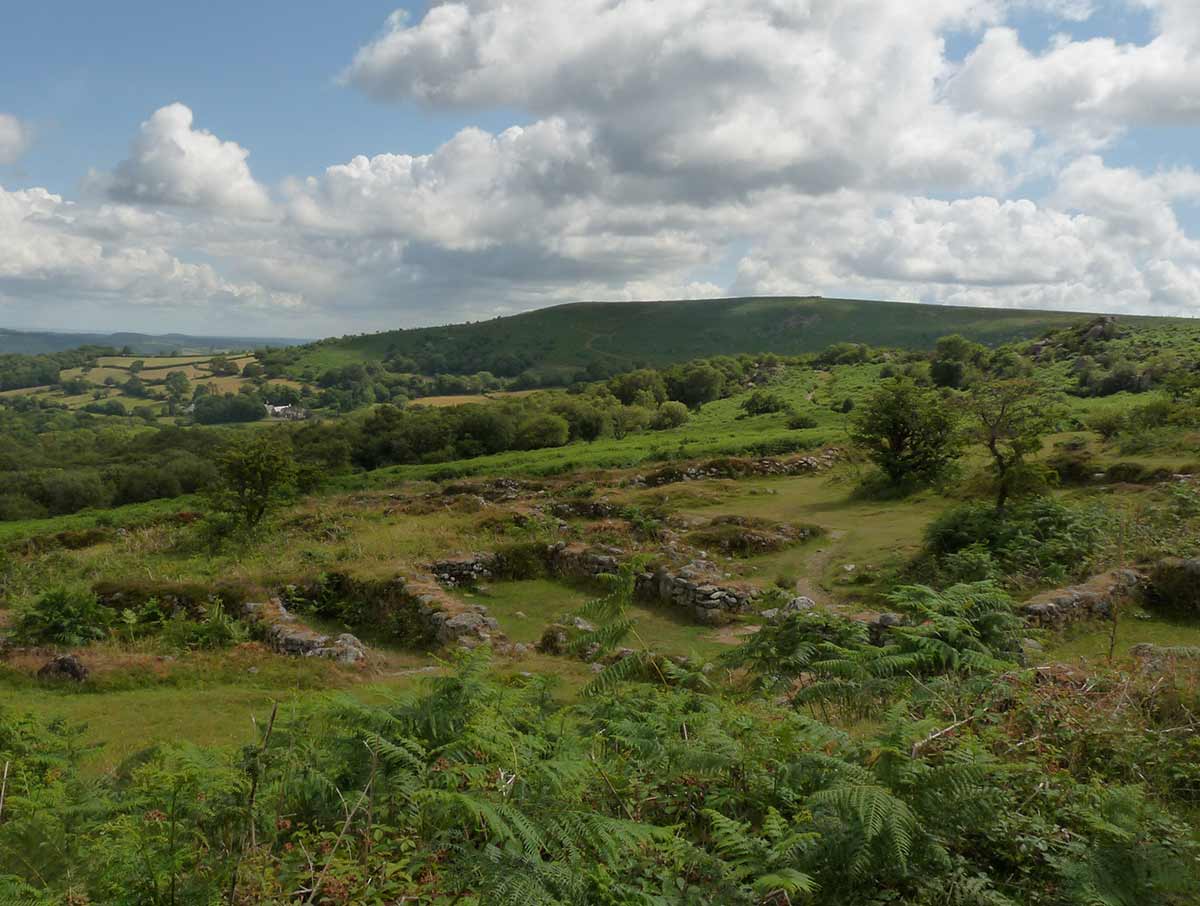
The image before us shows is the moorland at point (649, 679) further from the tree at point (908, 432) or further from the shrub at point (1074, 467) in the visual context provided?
the shrub at point (1074, 467)

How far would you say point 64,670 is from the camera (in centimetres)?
1217

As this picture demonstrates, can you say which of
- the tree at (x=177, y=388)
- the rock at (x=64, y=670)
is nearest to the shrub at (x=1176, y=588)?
the rock at (x=64, y=670)

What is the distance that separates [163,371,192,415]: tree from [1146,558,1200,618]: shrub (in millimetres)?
167166

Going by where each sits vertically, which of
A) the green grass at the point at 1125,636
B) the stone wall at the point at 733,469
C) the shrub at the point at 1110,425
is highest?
the shrub at the point at 1110,425

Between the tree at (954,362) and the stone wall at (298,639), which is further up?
the tree at (954,362)

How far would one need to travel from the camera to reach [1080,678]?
6844 mm

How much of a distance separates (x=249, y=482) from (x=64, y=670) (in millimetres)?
13092

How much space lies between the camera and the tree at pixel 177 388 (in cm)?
15238

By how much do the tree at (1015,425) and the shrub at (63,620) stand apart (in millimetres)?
20878

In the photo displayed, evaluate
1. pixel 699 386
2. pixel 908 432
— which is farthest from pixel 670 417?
pixel 908 432

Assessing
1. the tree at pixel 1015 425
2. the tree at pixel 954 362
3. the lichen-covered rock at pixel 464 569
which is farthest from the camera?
the tree at pixel 954 362

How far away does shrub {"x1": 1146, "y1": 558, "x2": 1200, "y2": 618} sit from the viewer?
11500mm

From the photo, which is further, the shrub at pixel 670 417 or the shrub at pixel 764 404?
the shrub at pixel 670 417

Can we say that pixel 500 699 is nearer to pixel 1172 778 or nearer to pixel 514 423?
pixel 1172 778
